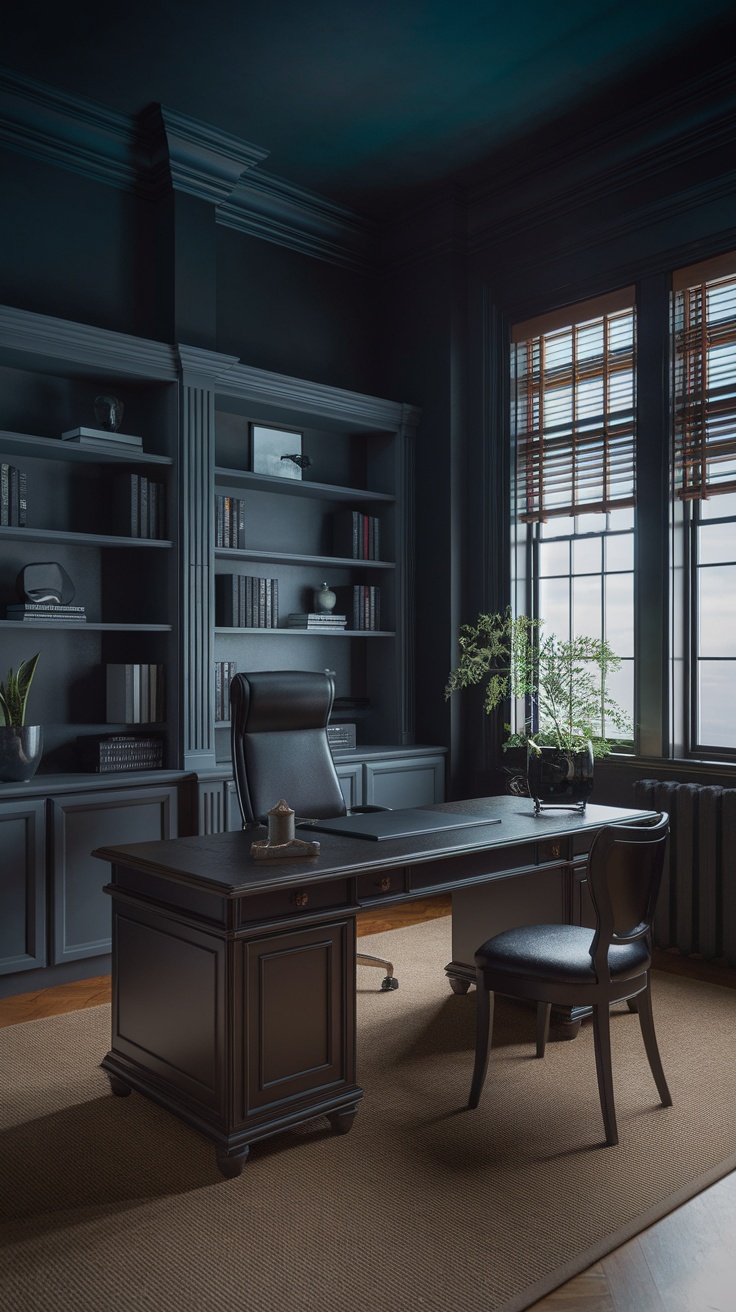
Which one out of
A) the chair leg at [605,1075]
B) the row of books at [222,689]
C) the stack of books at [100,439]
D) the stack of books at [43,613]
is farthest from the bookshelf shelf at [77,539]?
the chair leg at [605,1075]

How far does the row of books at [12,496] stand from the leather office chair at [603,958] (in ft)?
8.61

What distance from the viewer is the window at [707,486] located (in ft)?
14.0

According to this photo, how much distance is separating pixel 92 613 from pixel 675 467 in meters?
2.83

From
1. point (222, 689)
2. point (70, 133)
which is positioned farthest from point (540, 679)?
point (70, 133)

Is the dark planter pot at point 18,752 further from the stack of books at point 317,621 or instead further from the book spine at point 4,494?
the stack of books at point 317,621

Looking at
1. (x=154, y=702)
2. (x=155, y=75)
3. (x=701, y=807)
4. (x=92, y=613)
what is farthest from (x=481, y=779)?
(x=155, y=75)

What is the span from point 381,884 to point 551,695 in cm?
123

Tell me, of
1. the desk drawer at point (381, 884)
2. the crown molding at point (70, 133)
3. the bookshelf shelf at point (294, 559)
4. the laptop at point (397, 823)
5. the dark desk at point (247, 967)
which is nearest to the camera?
the dark desk at point (247, 967)

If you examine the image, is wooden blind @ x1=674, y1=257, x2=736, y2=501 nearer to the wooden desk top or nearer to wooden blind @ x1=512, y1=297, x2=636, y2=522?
wooden blind @ x1=512, y1=297, x2=636, y2=522

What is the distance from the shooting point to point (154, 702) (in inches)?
173

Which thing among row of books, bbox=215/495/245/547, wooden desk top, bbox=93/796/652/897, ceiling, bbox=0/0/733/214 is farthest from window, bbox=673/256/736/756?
row of books, bbox=215/495/245/547

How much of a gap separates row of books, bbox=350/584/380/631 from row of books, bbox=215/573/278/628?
57cm

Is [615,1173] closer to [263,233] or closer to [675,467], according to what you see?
[675,467]

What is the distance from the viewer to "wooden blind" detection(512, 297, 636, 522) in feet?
15.3
